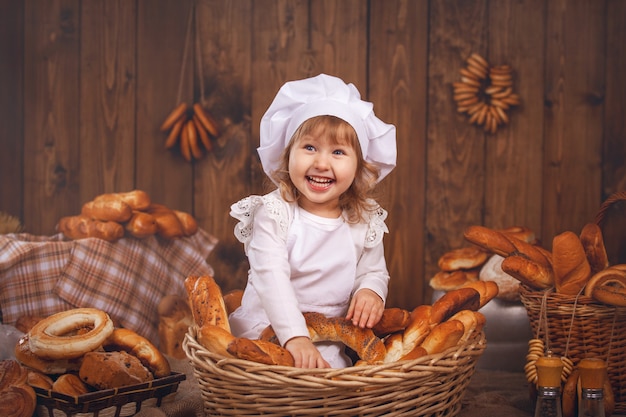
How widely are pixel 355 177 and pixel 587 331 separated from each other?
718 mm

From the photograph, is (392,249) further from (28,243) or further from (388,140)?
(28,243)

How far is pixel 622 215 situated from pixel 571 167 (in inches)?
9.9

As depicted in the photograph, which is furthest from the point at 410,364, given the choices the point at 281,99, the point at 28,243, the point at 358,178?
the point at 28,243

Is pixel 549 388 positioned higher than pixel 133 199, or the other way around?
pixel 133 199

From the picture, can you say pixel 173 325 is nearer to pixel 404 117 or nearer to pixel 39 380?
pixel 39 380

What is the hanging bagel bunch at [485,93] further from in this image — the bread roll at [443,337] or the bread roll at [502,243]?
the bread roll at [443,337]

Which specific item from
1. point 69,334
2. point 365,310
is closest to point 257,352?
point 365,310

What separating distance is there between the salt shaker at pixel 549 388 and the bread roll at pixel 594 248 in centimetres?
53

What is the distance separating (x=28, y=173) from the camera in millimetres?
2846

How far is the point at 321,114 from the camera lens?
1.76 m

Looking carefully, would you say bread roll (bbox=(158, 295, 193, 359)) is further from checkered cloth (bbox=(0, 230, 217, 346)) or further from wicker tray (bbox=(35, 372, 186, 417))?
wicker tray (bbox=(35, 372, 186, 417))

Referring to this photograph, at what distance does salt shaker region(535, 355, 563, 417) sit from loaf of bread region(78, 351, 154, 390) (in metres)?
0.92

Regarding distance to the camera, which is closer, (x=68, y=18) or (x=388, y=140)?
(x=388, y=140)

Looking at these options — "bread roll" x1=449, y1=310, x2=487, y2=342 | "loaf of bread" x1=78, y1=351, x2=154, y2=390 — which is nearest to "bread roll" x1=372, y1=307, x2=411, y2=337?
"bread roll" x1=449, y1=310, x2=487, y2=342
